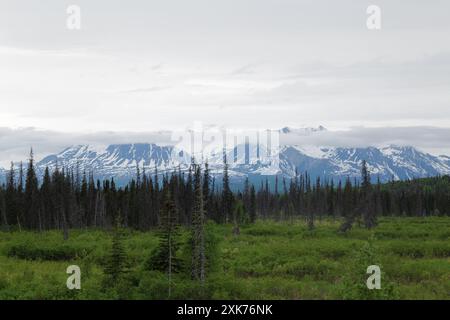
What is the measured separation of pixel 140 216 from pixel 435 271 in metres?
58.8

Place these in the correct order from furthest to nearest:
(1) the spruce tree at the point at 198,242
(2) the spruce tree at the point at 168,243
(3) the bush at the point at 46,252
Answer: (3) the bush at the point at 46,252
(1) the spruce tree at the point at 198,242
(2) the spruce tree at the point at 168,243

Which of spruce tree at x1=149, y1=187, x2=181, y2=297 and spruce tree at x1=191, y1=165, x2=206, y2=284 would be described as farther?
spruce tree at x1=191, y1=165, x2=206, y2=284

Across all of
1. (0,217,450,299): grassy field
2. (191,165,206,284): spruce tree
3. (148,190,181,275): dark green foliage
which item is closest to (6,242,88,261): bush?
(0,217,450,299): grassy field

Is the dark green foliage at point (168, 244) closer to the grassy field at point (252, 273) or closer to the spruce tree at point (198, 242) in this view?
the grassy field at point (252, 273)

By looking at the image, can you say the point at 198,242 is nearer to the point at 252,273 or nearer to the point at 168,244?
the point at 168,244

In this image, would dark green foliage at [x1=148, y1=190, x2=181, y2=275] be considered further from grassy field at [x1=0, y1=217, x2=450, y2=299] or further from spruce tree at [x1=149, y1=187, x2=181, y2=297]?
grassy field at [x1=0, y1=217, x2=450, y2=299]

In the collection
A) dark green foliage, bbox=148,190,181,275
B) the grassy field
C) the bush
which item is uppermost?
dark green foliage, bbox=148,190,181,275

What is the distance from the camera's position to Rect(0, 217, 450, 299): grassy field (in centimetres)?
2436

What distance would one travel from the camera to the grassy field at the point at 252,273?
24.4 meters

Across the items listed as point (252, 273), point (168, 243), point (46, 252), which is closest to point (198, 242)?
point (168, 243)

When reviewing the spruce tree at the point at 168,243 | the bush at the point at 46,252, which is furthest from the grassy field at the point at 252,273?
the spruce tree at the point at 168,243

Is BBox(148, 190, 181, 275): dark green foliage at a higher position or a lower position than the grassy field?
higher
